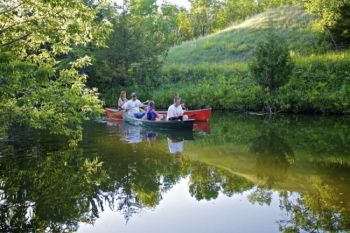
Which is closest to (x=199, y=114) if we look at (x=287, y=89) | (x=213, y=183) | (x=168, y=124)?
(x=168, y=124)

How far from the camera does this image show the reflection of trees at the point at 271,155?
1073 centimetres

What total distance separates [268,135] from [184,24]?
169 ft

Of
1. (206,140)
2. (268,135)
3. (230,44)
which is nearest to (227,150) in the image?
(206,140)

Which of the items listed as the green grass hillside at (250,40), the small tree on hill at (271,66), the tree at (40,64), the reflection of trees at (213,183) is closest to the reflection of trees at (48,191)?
the tree at (40,64)

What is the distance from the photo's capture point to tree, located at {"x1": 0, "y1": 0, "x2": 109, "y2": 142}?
28.2 ft

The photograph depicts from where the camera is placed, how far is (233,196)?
361 inches

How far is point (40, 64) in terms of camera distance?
30.0 ft

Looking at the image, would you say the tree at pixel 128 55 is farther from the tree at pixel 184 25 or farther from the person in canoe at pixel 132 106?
the tree at pixel 184 25

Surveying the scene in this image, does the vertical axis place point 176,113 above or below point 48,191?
above

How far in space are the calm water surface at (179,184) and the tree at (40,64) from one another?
166 centimetres

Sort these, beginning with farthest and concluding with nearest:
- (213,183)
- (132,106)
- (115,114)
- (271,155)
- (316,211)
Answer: (115,114), (132,106), (271,155), (213,183), (316,211)

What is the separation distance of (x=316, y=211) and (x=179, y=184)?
3429 mm

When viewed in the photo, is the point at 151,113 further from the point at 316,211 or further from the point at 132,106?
the point at 316,211

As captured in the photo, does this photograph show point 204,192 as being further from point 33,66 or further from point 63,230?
point 33,66
